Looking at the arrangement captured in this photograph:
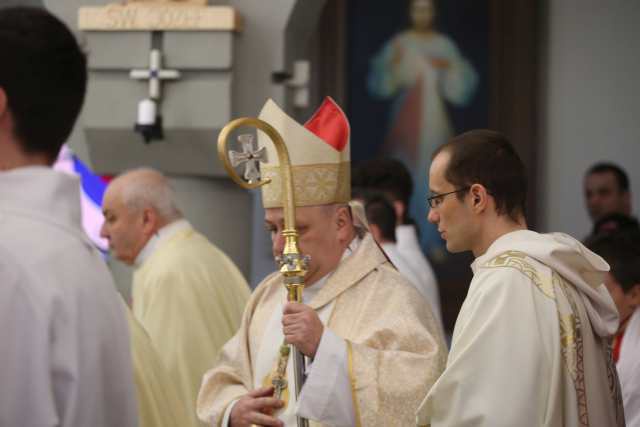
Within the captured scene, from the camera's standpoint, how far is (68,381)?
2.21 meters

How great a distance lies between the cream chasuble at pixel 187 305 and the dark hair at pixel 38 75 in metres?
3.20

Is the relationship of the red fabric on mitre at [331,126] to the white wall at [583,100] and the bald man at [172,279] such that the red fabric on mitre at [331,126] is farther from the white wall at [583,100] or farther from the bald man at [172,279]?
the white wall at [583,100]

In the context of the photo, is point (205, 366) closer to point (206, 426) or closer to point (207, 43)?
point (206, 426)

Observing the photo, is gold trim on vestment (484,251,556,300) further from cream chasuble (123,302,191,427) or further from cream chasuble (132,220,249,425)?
cream chasuble (132,220,249,425)

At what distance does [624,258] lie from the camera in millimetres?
4461

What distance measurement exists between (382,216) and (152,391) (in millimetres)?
2115

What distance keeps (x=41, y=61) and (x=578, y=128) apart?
8046mm

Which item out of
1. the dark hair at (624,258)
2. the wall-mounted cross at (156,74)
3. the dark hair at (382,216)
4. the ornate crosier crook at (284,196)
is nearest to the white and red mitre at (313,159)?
the ornate crosier crook at (284,196)

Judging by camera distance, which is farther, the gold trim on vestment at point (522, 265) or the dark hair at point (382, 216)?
the dark hair at point (382, 216)

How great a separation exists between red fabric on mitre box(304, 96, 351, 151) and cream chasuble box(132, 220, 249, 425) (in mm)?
1545

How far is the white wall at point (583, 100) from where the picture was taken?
9.76 m

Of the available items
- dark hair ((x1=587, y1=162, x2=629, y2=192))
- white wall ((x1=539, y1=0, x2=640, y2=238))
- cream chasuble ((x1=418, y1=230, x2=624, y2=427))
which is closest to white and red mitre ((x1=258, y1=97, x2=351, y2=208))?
cream chasuble ((x1=418, y1=230, x2=624, y2=427))

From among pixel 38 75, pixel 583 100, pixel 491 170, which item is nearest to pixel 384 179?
pixel 491 170

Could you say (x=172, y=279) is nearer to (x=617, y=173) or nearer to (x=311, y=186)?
(x=311, y=186)
